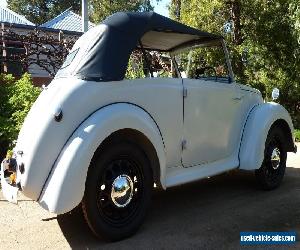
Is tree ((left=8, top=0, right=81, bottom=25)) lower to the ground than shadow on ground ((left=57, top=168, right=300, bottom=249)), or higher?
higher

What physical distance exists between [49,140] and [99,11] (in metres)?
36.8

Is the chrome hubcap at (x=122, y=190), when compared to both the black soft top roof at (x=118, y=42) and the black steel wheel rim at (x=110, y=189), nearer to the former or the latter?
the black steel wheel rim at (x=110, y=189)

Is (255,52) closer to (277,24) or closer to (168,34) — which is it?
(277,24)

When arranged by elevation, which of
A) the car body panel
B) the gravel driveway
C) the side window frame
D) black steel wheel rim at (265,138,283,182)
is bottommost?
the gravel driveway

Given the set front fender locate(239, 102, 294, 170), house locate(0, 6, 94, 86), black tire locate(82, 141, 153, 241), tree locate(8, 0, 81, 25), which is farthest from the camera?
tree locate(8, 0, 81, 25)

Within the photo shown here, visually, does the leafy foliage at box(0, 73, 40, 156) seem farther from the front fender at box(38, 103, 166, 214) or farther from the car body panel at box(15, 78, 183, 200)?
the front fender at box(38, 103, 166, 214)

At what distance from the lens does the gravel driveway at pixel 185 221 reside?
13.5 feet

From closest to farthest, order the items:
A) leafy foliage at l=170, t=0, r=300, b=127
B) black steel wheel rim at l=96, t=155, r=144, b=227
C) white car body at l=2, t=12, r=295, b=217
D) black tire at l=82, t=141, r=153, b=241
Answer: white car body at l=2, t=12, r=295, b=217 < black tire at l=82, t=141, r=153, b=241 < black steel wheel rim at l=96, t=155, r=144, b=227 < leafy foliage at l=170, t=0, r=300, b=127

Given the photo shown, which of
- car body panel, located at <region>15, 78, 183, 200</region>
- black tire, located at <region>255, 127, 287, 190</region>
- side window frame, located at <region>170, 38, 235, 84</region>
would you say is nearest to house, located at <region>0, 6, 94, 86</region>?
side window frame, located at <region>170, 38, 235, 84</region>

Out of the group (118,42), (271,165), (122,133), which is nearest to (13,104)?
(118,42)

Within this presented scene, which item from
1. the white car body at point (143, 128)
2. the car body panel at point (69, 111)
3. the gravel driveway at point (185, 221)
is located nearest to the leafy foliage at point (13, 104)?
the gravel driveway at point (185, 221)

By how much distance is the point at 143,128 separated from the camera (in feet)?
13.8

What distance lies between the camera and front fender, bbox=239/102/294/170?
5.51 m

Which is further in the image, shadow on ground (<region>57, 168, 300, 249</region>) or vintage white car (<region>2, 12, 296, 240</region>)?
shadow on ground (<region>57, 168, 300, 249</region>)
